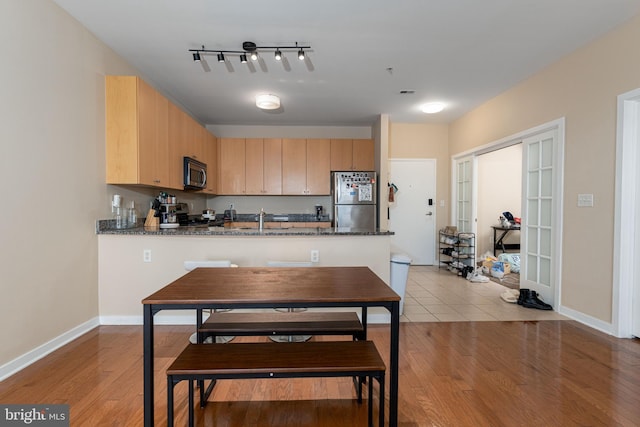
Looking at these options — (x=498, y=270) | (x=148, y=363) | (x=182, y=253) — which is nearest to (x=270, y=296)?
(x=148, y=363)

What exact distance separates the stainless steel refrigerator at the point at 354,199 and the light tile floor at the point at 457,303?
1.21m

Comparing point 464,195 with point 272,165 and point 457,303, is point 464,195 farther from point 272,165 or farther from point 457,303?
point 272,165

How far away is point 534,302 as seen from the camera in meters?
3.41

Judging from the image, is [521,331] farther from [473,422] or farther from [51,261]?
[51,261]

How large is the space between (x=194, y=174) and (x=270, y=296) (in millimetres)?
3148

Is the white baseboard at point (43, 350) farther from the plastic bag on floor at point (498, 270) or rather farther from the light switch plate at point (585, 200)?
the plastic bag on floor at point (498, 270)

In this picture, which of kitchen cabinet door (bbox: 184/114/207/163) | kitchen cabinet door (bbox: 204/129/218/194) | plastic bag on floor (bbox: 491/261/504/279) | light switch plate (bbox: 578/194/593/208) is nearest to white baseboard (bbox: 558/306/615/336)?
light switch plate (bbox: 578/194/593/208)

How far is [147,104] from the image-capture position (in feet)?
9.84

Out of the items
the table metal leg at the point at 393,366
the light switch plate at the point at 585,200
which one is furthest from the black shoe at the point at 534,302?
the table metal leg at the point at 393,366

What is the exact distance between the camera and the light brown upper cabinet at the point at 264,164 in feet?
17.8

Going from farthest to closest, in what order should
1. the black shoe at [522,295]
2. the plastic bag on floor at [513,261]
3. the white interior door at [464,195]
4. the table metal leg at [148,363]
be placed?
the plastic bag on floor at [513,261] < the white interior door at [464,195] < the black shoe at [522,295] < the table metal leg at [148,363]

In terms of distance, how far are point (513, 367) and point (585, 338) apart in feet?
3.26

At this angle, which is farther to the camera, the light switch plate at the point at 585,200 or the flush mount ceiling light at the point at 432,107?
the flush mount ceiling light at the point at 432,107

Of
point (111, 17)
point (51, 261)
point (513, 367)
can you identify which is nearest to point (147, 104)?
point (111, 17)
